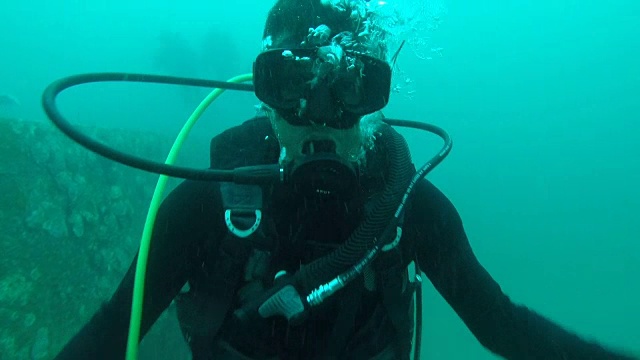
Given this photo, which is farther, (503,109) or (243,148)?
(503,109)

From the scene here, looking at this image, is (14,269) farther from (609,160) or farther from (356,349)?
(609,160)

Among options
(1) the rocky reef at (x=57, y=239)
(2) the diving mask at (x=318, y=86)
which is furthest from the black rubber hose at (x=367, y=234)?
(1) the rocky reef at (x=57, y=239)

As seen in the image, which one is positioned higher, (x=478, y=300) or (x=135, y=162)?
(x=135, y=162)

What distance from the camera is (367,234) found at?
1.61 meters

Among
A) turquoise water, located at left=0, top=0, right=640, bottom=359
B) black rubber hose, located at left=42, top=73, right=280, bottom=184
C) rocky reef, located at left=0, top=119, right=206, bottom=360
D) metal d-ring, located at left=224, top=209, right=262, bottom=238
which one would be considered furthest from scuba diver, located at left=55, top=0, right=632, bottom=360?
turquoise water, located at left=0, top=0, right=640, bottom=359

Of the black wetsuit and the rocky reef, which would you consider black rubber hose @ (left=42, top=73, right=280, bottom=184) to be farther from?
the rocky reef

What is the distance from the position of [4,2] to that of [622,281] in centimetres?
8851

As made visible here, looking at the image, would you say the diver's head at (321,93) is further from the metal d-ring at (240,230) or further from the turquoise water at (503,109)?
the turquoise water at (503,109)

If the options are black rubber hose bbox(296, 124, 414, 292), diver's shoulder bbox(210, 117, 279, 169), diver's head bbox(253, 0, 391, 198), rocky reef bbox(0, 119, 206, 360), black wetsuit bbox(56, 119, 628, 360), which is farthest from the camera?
rocky reef bbox(0, 119, 206, 360)

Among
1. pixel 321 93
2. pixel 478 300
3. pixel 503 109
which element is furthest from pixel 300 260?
pixel 503 109

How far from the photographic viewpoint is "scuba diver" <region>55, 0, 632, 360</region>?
1.67 m

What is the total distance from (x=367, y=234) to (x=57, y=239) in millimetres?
8444

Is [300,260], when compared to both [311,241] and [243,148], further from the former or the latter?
[243,148]

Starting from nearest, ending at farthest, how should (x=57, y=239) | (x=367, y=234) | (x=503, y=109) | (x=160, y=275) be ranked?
(x=367, y=234) < (x=160, y=275) < (x=57, y=239) < (x=503, y=109)
